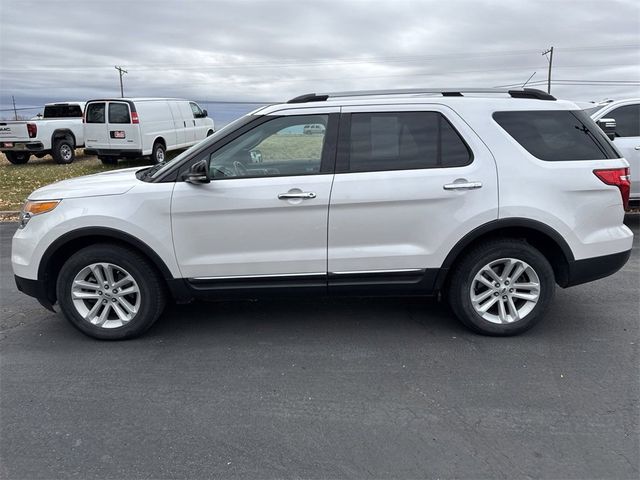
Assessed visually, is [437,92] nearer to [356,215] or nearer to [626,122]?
[356,215]

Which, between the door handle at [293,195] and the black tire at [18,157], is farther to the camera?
the black tire at [18,157]

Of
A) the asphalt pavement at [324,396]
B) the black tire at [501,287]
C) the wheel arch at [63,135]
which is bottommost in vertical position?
the asphalt pavement at [324,396]

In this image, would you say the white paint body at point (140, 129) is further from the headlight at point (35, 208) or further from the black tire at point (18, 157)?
the headlight at point (35, 208)

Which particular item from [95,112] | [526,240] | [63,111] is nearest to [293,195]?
[526,240]

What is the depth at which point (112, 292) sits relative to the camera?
3.88m

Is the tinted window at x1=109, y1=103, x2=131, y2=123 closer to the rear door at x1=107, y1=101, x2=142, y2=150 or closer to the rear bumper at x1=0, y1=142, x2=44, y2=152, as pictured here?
the rear door at x1=107, y1=101, x2=142, y2=150

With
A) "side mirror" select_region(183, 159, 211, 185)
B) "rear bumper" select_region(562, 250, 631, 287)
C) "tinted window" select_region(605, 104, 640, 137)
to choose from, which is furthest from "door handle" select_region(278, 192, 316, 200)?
"tinted window" select_region(605, 104, 640, 137)

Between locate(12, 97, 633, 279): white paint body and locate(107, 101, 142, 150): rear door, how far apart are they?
11712 mm

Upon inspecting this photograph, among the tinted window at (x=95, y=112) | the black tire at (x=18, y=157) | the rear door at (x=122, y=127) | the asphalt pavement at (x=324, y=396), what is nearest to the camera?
the asphalt pavement at (x=324, y=396)

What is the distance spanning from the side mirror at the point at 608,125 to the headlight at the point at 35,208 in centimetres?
719

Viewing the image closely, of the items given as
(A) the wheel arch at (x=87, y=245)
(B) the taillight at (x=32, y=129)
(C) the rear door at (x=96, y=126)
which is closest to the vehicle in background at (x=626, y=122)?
(A) the wheel arch at (x=87, y=245)

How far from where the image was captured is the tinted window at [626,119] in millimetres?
7570

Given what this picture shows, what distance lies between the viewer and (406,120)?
12.6 ft

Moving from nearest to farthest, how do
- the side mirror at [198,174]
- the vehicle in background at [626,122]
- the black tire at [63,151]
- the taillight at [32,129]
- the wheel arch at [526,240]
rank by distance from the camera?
the side mirror at [198,174] → the wheel arch at [526,240] → the vehicle in background at [626,122] → the taillight at [32,129] → the black tire at [63,151]
